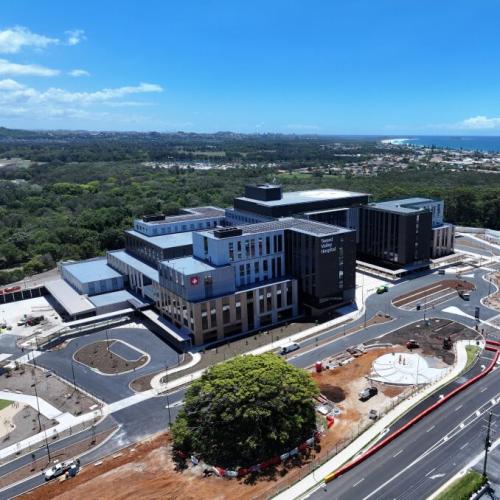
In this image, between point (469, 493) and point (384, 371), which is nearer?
point (469, 493)

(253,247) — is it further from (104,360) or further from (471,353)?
(471,353)

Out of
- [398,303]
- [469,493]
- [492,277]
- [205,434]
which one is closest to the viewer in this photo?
[469,493]

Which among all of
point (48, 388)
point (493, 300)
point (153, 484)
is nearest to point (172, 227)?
point (48, 388)

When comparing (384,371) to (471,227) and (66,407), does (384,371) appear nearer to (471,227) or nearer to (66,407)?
(66,407)

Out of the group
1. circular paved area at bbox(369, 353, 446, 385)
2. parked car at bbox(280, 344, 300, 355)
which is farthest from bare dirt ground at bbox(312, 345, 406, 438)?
parked car at bbox(280, 344, 300, 355)

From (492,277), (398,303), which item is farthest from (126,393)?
(492,277)

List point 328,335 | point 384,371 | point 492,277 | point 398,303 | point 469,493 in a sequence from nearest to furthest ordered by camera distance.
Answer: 1. point 469,493
2. point 384,371
3. point 328,335
4. point 398,303
5. point 492,277

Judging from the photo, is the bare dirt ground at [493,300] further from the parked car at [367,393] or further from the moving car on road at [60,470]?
the moving car on road at [60,470]
